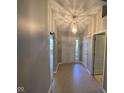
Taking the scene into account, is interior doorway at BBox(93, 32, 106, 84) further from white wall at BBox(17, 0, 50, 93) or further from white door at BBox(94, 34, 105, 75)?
white wall at BBox(17, 0, 50, 93)

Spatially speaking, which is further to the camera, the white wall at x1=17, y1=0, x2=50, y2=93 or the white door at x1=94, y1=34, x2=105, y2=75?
the white door at x1=94, y1=34, x2=105, y2=75

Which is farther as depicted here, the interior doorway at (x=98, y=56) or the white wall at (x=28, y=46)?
the interior doorway at (x=98, y=56)

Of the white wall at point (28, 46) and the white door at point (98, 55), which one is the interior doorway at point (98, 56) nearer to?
the white door at point (98, 55)

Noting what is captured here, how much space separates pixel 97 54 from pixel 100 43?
575 millimetres

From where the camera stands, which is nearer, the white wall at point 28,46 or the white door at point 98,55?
the white wall at point 28,46

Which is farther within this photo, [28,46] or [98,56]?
[98,56]

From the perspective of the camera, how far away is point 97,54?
578cm

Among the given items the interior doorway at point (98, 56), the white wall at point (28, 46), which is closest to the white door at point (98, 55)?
the interior doorway at point (98, 56)

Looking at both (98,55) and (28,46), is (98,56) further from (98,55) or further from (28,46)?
(28,46)

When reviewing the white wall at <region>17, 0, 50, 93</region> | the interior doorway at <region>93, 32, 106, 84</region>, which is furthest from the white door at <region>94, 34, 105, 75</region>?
the white wall at <region>17, 0, 50, 93</region>

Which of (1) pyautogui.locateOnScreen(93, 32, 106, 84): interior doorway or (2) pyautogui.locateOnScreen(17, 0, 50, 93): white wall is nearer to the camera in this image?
(2) pyautogui.locateOnScreen(17, 0, 50, 93): white wall

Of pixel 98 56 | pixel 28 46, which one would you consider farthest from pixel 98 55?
pixel 28 46
